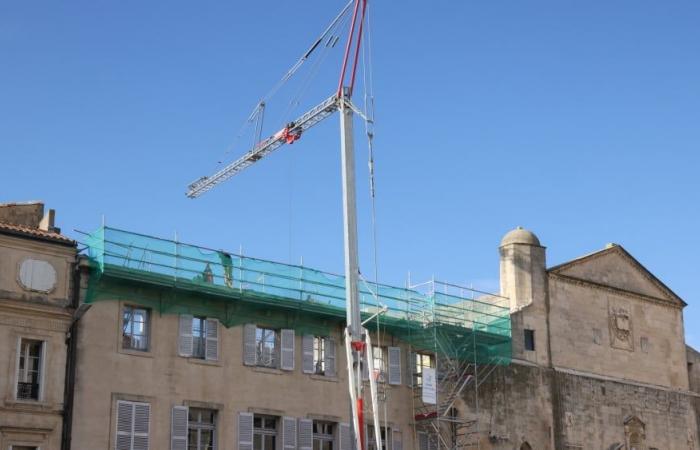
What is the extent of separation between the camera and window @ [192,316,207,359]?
36.2m

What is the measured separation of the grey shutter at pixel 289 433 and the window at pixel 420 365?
5.84 metres

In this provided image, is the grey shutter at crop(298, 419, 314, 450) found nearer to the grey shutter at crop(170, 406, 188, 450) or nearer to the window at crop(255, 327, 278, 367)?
the window at crop(255, 327, 278, 367)

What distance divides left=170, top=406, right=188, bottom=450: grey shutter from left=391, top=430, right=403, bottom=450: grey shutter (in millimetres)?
8377

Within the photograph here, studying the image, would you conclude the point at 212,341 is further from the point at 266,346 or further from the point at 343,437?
the point at 343,437

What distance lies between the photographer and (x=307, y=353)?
127 ft

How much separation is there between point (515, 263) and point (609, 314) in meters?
6.04

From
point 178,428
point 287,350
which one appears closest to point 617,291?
point 287,350

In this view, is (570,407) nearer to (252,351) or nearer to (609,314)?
(609,314)

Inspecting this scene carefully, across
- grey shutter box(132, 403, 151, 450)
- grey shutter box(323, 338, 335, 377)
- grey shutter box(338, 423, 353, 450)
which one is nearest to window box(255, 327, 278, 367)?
grey shutter box(323, 338, 335, 377)

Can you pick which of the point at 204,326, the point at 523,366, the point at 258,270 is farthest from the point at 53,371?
the point at 523,366

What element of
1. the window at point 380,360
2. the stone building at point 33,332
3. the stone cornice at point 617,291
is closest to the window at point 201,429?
the stone building at point 33,332

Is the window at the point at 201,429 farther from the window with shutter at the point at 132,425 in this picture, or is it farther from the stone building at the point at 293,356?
the window with shutter at the point at 132,425

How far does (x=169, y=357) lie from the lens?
35.3 m

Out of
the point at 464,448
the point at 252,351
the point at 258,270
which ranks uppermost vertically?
the point at 258,270
